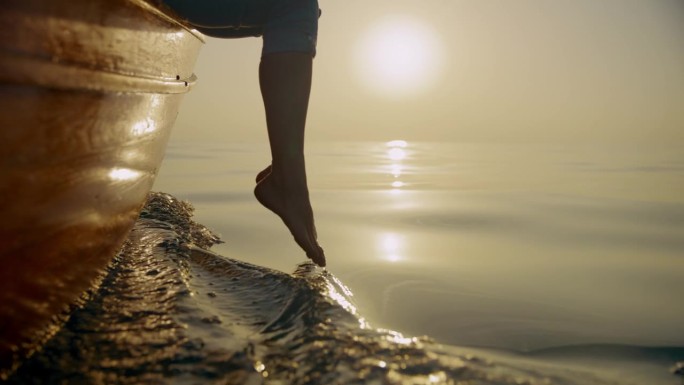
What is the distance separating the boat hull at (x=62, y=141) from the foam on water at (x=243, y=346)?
123 mm

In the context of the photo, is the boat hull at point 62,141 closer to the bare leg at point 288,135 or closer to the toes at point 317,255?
the bare leg at point 288,135

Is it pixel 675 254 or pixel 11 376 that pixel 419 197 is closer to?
pixel 675 254

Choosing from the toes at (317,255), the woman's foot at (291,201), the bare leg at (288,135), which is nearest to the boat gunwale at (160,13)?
the bare leg at (288,135)

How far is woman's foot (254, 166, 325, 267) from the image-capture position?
2.31 meters

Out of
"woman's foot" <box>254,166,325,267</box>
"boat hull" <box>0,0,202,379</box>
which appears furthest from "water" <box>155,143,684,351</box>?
"boat hull" <box>0,0,202,379</box>

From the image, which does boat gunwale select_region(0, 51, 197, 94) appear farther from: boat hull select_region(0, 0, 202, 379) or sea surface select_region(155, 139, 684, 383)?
sea surface select_region(155, 139, 684, 383)

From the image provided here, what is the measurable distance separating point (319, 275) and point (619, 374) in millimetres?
1351

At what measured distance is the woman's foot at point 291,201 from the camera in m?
2.31

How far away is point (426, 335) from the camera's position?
6.30ft

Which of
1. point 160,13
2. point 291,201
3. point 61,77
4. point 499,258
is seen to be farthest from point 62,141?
point 499,258

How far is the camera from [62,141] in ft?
4.36

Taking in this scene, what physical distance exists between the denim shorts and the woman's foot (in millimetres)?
531

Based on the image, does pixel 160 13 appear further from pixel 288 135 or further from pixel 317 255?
pixel 317 255

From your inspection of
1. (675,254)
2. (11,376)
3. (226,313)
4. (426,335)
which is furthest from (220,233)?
(675,254)
